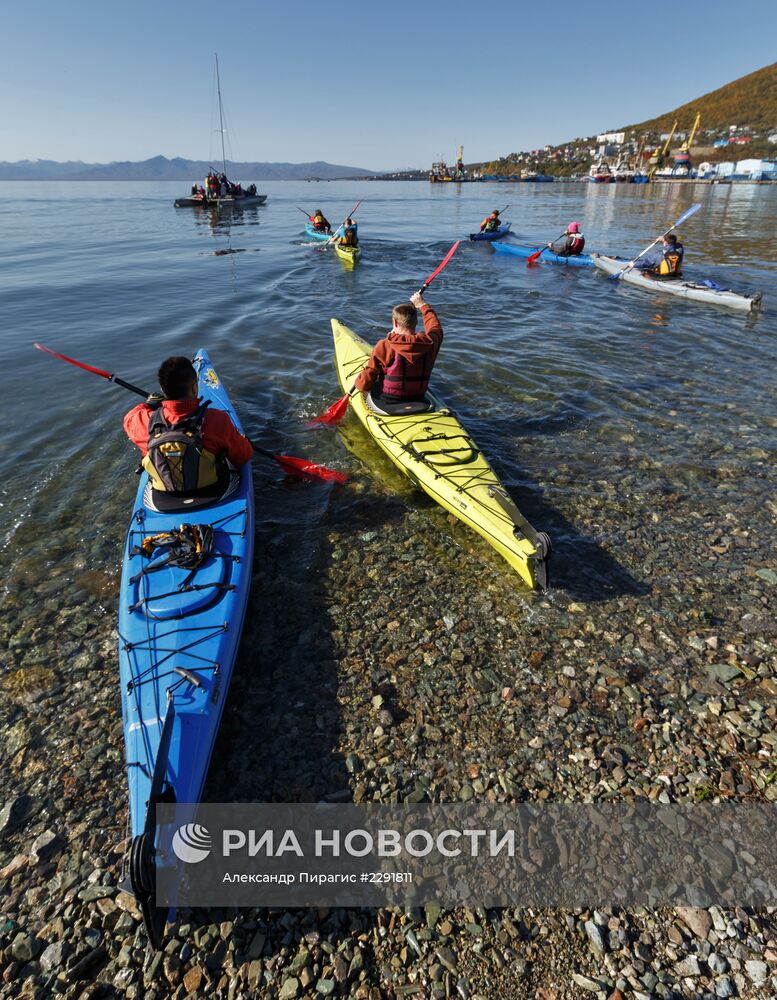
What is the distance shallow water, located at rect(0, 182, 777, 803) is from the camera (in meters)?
5.76

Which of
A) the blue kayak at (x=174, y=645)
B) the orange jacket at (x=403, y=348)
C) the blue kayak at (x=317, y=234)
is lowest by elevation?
the blue kayak at (x=174, y=645)

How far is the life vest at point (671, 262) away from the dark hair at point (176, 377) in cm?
2126

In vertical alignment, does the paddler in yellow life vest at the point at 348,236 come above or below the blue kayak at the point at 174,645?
above

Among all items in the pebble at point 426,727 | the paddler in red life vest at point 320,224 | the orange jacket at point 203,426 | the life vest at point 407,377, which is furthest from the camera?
the paddler in red life vest at point 320,224

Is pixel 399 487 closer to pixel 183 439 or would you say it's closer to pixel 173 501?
pixel 173 501

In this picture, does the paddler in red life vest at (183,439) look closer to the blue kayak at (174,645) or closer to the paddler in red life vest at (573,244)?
the blue kayak at (174,645)

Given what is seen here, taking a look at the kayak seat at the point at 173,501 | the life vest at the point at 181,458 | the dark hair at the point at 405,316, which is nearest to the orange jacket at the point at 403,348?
the dark hair at the point at 405,316

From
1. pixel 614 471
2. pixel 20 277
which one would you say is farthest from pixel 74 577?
pixel 20 277

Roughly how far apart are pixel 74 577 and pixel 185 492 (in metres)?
2.07

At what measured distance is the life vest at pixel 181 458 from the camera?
590 cm

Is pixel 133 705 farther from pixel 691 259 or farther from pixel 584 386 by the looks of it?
pixel 691 259

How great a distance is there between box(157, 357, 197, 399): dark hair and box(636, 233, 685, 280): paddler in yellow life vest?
2126 centimetres

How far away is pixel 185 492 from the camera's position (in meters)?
6.54

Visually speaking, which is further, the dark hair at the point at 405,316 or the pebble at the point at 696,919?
the dark hair at the point at 405,316
